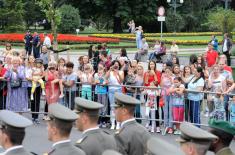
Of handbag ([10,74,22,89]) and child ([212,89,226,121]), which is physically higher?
handbag ([10,74,22,89])

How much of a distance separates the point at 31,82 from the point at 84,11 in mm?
51247

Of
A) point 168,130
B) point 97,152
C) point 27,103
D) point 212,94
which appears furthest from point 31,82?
point 97,152

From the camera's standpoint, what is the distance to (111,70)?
14633 mm

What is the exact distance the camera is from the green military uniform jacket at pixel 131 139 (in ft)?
25.3

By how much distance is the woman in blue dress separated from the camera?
48.4 feet

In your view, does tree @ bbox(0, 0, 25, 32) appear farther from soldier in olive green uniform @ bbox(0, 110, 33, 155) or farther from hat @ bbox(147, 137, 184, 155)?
hat @ bbox(147, 137, 184, 155)

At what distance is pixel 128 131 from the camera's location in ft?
25.3

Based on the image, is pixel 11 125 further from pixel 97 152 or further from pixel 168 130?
pixel 168 130

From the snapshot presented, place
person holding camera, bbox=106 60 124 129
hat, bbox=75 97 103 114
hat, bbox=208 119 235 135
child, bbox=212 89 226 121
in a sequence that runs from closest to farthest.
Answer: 1. hat, bbox=208 119 235 135
2. hat, bbox=75 97 103 114
3. child, bbox=212 89 226 121
4. person holding camera, bbox=106 60 124 129

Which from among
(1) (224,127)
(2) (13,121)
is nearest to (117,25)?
(1) (224,127)

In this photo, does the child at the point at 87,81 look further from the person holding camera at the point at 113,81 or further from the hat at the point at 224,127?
the hat at the point at 224,127

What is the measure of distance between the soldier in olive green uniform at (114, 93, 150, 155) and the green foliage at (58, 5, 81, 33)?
159 feet

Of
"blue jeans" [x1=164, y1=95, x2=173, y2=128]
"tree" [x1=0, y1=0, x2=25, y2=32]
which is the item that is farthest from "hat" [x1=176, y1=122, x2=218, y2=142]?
"tree" [x1=0, y1=0, x2=25, y2=32]

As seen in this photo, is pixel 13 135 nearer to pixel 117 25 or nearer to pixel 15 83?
pixel 15 83
